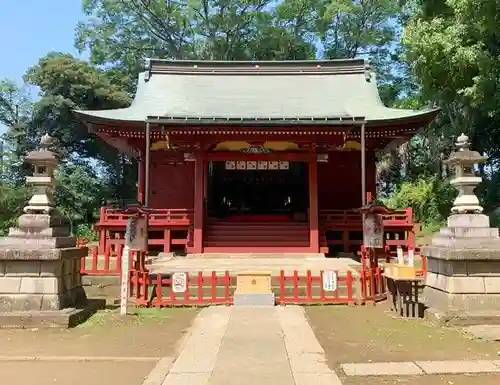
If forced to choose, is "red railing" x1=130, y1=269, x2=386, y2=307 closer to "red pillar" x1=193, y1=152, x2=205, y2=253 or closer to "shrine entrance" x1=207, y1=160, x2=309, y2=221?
"red pillar" x1=193, y1=152, x2=205, y2=253

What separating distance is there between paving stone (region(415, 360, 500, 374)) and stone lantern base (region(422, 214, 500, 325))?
2.00m

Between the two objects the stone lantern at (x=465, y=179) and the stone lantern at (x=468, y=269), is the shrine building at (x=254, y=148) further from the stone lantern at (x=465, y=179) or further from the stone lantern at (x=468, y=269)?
the stone lantern at (x=468, y=269)

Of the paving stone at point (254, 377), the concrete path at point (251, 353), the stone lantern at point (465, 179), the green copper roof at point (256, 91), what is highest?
the green copper roof at point (256, 91)

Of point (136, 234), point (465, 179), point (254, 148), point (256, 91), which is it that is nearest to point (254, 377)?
point (465, 179)

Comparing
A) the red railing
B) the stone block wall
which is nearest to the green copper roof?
the red railing

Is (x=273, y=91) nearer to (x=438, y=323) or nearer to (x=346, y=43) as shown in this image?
(x=438, y=323)

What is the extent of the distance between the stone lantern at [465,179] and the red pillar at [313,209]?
312 inches

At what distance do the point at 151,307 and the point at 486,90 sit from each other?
14.5 m

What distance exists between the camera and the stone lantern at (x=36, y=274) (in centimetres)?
774

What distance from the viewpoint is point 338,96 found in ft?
69.7

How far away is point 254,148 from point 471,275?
1087 centimetres

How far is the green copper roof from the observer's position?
18438mm

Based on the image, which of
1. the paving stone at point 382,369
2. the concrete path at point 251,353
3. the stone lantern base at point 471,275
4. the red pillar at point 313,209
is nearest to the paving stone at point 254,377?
the concrete path at point 251,353

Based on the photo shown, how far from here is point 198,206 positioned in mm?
16578
